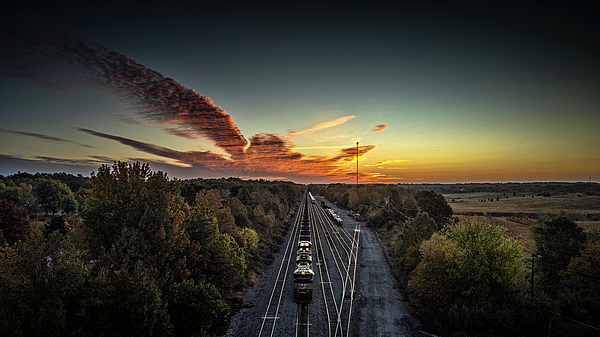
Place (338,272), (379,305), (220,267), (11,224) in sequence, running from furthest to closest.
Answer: (11,224) → (338,272) → (379,305) → (220,267)

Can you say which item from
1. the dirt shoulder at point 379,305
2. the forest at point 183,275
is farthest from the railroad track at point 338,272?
the forest at point 183,275

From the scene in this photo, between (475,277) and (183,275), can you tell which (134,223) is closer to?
(183,275)

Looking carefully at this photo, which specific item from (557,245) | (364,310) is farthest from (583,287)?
(364,310)

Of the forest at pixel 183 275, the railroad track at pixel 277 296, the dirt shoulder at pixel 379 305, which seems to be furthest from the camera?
the dirt shoulder at pixel 379 305

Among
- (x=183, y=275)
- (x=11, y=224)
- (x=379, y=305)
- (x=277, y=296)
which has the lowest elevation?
(x=277, y=296)

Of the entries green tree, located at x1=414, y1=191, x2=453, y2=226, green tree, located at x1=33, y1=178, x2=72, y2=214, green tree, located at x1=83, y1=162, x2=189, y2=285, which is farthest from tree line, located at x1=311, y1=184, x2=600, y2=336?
green tree, located at x1=33, y1=178, x2=72, y2=214

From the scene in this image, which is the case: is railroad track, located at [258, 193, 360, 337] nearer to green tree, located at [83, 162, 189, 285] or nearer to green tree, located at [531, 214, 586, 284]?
green tree, located at [83, 162, 189, 285]

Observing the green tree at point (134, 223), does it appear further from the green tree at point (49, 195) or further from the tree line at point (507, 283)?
the green tree at point (49, 195)

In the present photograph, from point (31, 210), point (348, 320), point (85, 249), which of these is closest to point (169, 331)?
point (85, 249)

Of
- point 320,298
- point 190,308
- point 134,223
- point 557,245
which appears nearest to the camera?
point 190,308
